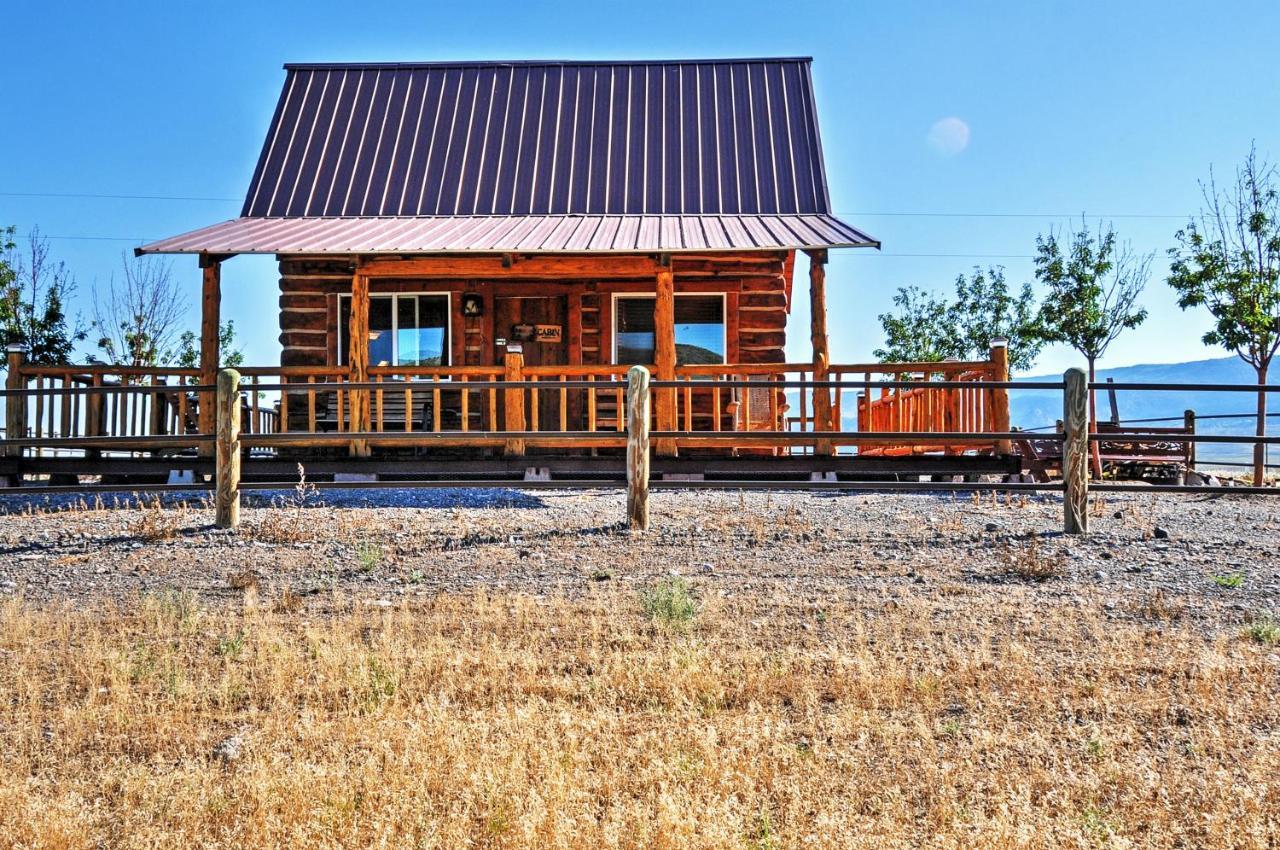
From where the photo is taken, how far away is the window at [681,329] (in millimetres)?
15523

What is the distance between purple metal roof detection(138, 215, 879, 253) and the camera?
12.7 m

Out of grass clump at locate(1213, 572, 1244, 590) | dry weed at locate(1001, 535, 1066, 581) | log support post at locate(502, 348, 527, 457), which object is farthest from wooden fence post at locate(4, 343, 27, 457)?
grass clump at locate(1213, 572, 1244, 590)

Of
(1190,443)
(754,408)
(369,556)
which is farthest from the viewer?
(1190,443)

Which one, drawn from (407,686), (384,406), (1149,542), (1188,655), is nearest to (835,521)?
(1149,542)

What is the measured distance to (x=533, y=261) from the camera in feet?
44.0

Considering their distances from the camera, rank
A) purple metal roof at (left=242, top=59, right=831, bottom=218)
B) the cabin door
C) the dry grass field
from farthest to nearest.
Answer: purple metal roof at (left=242, top=59, right=831, bottom=218), the cabin door, the dry grass field

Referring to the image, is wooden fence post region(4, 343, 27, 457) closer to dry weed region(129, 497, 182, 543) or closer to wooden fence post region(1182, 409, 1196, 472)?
dry weed region(129, 497, 182, 543)

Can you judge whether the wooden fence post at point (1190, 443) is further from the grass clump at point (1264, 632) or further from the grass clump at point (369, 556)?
the grass clump at point (369, 556)

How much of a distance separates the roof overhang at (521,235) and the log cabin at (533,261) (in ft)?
0.21

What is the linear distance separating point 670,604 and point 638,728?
167 cm

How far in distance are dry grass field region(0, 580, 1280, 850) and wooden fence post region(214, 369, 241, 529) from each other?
290 cm

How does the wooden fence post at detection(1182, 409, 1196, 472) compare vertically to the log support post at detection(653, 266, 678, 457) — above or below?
below

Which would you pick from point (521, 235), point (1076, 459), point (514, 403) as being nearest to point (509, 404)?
point (514, 403)

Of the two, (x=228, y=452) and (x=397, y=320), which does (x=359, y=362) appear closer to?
(x=397, y=320)
